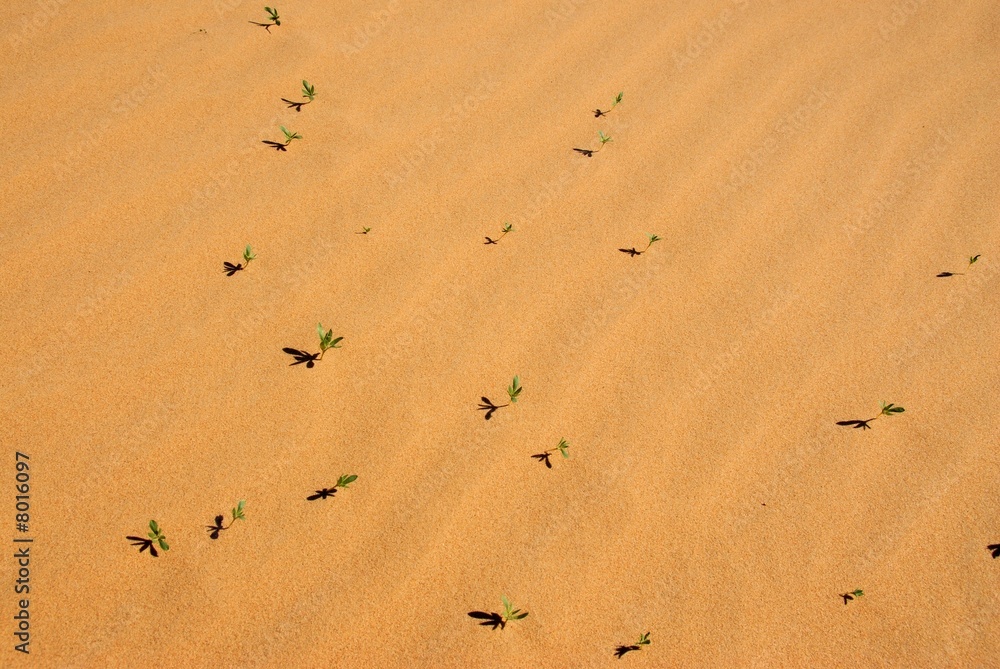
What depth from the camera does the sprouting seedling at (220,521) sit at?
2270mm

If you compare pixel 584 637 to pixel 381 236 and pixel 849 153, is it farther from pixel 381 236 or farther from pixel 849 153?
pixel 849 153

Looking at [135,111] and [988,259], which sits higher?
[135,111]

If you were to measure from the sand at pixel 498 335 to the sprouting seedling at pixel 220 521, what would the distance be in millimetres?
22

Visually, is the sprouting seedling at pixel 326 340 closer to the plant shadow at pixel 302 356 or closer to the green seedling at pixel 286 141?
the plant shadow at pixel 302 356

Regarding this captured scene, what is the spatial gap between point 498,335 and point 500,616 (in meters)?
1.01

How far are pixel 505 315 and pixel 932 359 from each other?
5.34 feet

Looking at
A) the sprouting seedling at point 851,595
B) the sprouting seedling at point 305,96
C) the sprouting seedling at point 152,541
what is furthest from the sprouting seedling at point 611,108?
the sprouting seedling at point 152,541

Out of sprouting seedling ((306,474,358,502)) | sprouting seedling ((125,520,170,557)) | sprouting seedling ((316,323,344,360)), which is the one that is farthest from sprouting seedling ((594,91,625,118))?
sprouting seedling ((125,520,170,557))

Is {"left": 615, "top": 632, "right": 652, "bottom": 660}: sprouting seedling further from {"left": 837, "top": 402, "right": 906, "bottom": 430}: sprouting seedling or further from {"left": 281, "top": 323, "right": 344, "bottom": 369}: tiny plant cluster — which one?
{"left": 281, "top": 323, "right": 344, "bottom": 369}: tiny plant cluster

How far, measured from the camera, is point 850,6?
4133 mm

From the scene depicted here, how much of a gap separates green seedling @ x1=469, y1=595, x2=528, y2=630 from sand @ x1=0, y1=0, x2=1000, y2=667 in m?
0.03

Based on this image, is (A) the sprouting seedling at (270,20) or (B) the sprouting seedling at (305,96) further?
(A) the sprouting seedling at (270,20)

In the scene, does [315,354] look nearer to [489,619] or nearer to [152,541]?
[152,541]

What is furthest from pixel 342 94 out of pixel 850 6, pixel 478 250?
pixel 850 6
